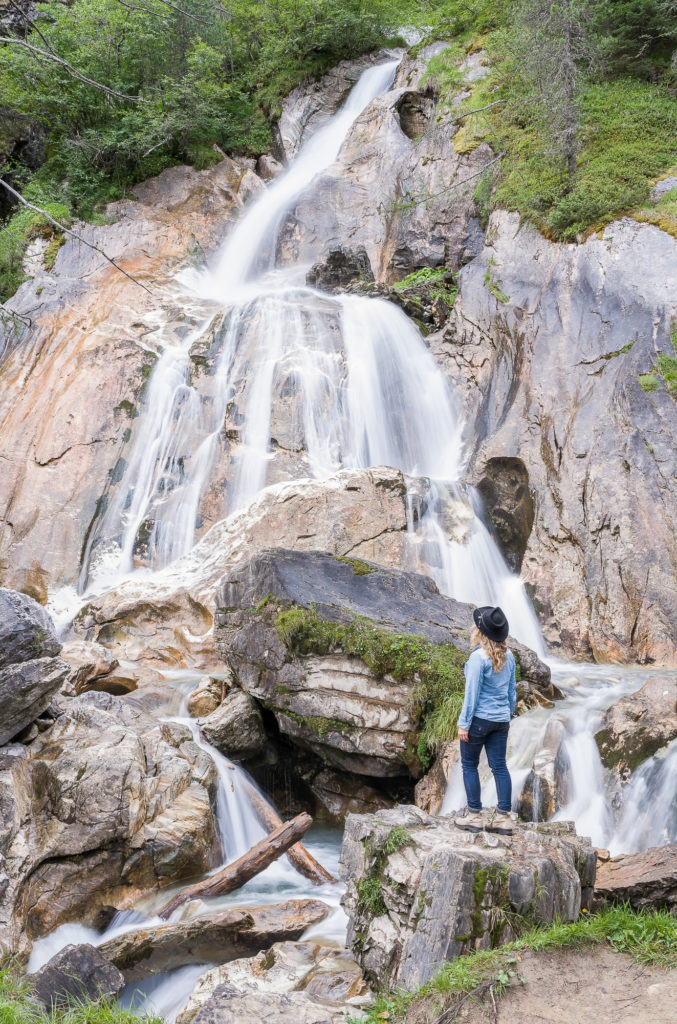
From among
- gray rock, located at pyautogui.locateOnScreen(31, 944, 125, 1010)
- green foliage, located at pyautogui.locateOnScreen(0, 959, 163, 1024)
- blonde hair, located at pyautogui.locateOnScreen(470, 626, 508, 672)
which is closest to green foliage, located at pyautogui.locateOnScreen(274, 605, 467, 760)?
blonde hair, located at pyautogui.locateOnScreen(470, 626, 508, 672)

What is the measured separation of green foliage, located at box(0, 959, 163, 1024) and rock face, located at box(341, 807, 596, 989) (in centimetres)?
128

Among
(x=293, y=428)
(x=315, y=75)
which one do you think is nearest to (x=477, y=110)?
(x=315, y=75)

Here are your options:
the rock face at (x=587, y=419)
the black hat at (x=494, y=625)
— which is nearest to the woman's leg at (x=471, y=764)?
the black hat at (x=494, y=625)

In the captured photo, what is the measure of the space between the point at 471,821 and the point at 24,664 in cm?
404

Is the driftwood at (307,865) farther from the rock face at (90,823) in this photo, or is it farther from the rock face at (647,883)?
the rock face at (647,883)

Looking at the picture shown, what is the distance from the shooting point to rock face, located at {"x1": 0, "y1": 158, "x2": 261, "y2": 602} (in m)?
13.0

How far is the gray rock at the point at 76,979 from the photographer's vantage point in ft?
13.4

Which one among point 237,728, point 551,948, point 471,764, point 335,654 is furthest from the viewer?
point 237,728

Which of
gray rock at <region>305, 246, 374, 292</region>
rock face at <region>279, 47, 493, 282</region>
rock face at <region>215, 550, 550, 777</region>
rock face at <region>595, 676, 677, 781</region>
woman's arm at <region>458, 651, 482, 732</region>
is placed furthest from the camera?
gray rock at <region>305, 246, 374, 292</region>

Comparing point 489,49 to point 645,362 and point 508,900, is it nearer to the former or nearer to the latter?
point 645,362

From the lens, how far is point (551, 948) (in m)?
3.48

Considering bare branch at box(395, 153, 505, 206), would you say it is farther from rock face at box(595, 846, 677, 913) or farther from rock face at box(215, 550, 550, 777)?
rock face at box(595, 846, 677, 913)

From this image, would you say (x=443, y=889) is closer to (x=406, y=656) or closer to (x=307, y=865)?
(x=307, y=865)

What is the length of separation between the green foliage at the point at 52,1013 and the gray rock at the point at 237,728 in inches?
142
